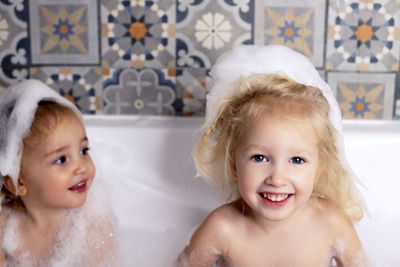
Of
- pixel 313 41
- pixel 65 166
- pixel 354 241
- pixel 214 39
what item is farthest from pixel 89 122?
pixel 354 241

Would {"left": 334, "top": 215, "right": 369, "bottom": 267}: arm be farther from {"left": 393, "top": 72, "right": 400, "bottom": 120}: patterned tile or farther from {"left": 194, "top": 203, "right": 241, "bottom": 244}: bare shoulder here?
{"left": 393, "top": 72, "right": 400, "bottom": 120}: patterned tile

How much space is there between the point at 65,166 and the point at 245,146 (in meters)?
0.45

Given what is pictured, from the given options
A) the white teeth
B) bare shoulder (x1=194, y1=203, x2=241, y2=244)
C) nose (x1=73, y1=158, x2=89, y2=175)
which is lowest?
bare shoulder (x1=194, y1=203, x2=241, y2=244)

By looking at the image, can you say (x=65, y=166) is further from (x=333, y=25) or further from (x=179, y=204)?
(x=333, y=25)

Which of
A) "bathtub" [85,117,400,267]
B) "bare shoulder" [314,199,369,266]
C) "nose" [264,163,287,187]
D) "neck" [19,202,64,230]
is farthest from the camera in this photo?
"bathtub" [85,117,400,267]

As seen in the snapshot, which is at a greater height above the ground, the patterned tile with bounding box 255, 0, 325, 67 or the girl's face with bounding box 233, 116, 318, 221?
the patterned tile with bounding box 255, 0, 325, 67

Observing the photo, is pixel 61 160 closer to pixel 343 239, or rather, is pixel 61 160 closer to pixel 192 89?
pixel 192 89

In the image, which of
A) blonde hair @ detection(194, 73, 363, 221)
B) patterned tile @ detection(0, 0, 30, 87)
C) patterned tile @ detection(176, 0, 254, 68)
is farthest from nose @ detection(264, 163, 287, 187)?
patterned tile @ detection(0, 0, 30, 87)

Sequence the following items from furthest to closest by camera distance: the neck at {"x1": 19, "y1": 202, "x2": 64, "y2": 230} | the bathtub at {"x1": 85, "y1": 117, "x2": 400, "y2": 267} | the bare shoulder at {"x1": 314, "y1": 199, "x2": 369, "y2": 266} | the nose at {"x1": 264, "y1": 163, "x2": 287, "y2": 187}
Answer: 1. the bathtub at {"x1": 85, "y1": 117, "x2": 400, "y2": 267}
2. the neck at {"x1": 19, "y1": 202, "x2": 64, "y2": 230}
3. the bare shoulder at {"x1": 314, "y1": 199, "x2": 369, "y2": 266}
4. the nose at {"x1": 264, "y1": 163, "x2": 287, "y2": 187}

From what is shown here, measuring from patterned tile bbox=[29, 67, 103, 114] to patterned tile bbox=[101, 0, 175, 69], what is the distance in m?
0.07

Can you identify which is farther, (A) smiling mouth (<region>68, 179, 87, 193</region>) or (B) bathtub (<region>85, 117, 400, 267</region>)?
(B) bathtub (<region>85, 117, 400, 267</region>)

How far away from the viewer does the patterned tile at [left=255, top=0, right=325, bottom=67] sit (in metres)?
1.45

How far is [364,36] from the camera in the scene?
1.46m

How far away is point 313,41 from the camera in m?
1.46
